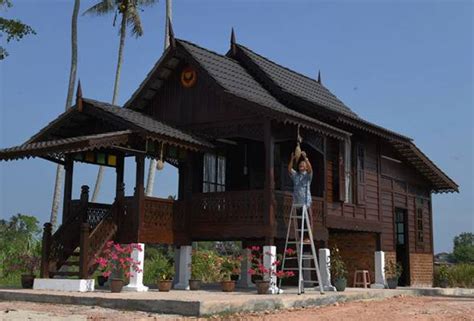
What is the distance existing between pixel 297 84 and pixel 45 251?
31.0 feet

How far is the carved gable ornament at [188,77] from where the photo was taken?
1752 centimetres

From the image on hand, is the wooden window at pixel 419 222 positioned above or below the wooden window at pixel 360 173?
below

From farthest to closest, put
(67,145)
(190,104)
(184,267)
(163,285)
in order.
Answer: (190,104)
(184,267)
(163,285)
(67,145)

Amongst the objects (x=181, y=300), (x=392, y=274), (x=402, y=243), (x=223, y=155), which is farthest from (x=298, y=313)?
(x=402, y=243)

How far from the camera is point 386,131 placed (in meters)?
19.2

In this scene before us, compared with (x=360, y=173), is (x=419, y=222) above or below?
below

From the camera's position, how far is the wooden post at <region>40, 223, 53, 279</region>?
1502cm

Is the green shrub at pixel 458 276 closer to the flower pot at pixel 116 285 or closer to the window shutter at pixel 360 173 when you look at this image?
the window shutter at pixel 360 173

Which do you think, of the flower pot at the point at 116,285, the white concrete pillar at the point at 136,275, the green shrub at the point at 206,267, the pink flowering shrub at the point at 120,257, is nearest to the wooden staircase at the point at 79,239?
the pink flowering shrub at the point at 120,257

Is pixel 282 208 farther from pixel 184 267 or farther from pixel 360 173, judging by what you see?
pixel 360 173

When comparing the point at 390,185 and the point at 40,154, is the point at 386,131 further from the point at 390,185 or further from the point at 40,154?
the point at 40,154

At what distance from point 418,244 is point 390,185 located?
3.24 metres

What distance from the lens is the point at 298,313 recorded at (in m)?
12.4

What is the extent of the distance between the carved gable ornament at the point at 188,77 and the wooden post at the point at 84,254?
203 inches
